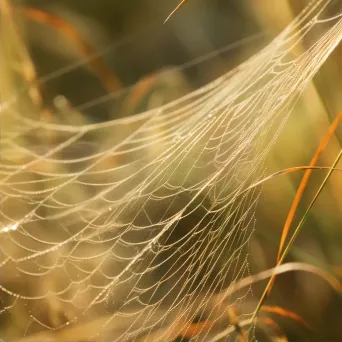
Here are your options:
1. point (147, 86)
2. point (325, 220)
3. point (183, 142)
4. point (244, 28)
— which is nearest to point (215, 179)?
point (183, 142)

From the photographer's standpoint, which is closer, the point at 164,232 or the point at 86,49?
the point at 164,232

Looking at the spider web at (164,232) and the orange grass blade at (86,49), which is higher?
the orange grass blade at (86,49)

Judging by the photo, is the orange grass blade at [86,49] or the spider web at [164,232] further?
the orange grass blade at [86,49]

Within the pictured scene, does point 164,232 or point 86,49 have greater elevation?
point 86,49
